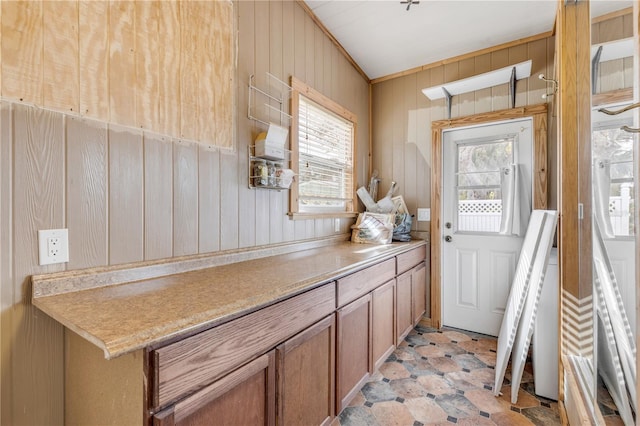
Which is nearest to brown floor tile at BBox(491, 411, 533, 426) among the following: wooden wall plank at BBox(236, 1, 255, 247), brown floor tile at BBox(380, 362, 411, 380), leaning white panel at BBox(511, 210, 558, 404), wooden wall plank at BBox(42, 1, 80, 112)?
leaning white panel at BBox(511, 210, 558, 404)

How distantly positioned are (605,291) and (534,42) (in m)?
2.33

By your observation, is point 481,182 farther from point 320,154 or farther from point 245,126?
point 245,126

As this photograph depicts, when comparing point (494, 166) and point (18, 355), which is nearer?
point (18, 355)

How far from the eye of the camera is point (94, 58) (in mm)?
1132

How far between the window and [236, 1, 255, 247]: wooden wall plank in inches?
14.9

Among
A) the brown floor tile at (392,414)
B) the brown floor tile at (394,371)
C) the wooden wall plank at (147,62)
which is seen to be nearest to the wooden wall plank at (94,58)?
the wooden wall plank at (147,62)

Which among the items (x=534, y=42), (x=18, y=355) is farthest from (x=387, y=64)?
(x=18, y=355)

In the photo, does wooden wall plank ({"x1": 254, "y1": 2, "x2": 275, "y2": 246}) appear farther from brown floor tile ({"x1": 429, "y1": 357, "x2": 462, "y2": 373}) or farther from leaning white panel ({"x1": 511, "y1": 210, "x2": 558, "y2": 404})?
leaning white panel ({"x1": 511, "y1": 210, "x2": 558, "y2": 404})

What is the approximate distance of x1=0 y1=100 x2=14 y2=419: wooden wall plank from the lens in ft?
3.07

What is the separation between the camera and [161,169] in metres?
1.34

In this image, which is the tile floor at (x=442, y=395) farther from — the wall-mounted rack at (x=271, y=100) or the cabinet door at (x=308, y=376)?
the wall-mounted rack at (x=271, y=100)

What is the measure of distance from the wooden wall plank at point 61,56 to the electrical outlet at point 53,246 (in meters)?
0.44

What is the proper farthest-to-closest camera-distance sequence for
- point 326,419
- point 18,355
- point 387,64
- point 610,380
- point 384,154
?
1. point 384,154
2. point 387,64
3. point 326,419
4. point 610,380
5. point 18,355

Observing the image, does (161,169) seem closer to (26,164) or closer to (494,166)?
(26,164)
